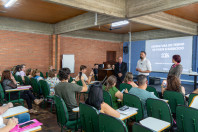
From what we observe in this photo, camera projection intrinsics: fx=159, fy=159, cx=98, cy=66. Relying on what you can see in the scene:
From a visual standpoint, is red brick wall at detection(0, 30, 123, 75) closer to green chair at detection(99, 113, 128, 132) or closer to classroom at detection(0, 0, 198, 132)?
classroom at detection(0, 0, 198, 132)

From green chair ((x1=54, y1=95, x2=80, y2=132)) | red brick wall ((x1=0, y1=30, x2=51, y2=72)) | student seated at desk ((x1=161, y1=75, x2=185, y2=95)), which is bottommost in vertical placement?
green chair ((x1=54, y1=95, x2=80, y2=132))

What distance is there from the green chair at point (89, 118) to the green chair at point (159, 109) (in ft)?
3.19

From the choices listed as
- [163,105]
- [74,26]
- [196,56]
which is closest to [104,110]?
[163,105]

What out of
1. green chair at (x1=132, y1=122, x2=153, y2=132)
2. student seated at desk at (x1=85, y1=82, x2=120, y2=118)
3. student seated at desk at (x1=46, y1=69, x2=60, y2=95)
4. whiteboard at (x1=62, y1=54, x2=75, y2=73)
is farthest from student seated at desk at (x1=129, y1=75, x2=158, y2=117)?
whiteboard at (x1=62, y1=54, x2=75, y2=73)

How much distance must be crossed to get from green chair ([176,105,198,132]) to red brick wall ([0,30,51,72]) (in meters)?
8.01

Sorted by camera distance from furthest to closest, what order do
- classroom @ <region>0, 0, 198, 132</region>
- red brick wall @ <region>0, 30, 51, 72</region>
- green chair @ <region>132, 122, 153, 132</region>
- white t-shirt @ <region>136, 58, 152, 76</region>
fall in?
red brick wall @ <region>0, 30, 51, 72</region>, white t-shirt @ <region>136, 58, 152, 76</region>, classroom @ <region>0, 0, 198, 132</region>, green chair @ <region>132, 122, 153, 132</region>

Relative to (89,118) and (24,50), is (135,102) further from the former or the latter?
(24,50)

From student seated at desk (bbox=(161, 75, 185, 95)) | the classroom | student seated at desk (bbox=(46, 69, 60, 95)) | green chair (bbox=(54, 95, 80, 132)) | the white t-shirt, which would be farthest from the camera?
the white t-shirt

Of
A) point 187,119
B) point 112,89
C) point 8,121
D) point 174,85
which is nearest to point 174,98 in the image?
point 174,85

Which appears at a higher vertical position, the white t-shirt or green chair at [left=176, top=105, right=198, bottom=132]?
the white t-shirt

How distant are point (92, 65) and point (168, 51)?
5.00 meters

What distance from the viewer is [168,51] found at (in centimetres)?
992

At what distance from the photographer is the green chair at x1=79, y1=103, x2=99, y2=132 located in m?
1.93

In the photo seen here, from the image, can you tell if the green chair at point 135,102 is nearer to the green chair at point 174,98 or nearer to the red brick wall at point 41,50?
the green chair at point 174,98
